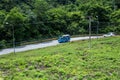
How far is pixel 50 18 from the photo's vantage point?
45781mm

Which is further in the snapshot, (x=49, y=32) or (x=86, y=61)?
(x=49, y=32)

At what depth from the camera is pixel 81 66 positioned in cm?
2338

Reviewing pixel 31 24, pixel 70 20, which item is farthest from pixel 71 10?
pixel 31 24

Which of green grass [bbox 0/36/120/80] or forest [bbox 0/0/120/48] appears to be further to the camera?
forest [bbox 0/0/120/48]

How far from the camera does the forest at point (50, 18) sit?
38062 mm

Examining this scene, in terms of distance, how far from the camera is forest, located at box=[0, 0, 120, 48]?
38062 millimetres

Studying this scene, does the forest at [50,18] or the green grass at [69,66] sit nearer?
the green grass at [69,66]

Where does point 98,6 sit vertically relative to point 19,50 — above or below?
above

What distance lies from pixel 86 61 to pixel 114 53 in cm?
460

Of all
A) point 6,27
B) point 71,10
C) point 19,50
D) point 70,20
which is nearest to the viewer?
point 19,50

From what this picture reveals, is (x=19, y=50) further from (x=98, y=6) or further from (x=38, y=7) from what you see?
(x=98, y=6)

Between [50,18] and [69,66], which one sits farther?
[50,18]

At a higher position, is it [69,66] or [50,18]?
[50,18]

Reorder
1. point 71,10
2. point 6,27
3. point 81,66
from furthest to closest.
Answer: point 71,10 < point 6,27 < point 81,66
